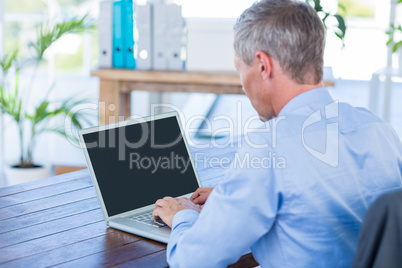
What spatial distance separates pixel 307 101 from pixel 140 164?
560mm

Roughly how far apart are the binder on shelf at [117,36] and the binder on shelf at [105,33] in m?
0.02

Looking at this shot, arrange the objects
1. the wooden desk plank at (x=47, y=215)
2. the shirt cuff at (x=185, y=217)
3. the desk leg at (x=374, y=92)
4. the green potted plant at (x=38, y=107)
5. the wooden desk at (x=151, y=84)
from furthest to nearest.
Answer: the desk leg at (x=374, y=92), the green potted plant at (x=38, y=107), the wooden desk at (x=151, y=84), the wooden desk plank at (x=47, y=215), the shirt cuff at (x=185, y=217)

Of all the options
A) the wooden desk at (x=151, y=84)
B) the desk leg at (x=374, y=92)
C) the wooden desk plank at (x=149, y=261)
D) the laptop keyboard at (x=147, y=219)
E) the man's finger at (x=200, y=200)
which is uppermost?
the wooden desk at (x=151, y=84)

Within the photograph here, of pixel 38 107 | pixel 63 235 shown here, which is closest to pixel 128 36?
pixel 38 107

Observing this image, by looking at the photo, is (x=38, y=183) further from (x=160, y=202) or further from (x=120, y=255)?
(x=120, y=255)

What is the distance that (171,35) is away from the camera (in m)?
3.39

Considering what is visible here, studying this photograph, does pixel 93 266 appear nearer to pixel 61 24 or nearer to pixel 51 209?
pixel 51 209

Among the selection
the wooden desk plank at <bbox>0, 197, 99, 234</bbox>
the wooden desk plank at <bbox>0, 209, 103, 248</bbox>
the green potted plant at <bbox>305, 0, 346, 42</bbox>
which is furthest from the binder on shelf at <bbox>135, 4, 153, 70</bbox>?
the wooden desk plank at <bbox>0, 209, 103, 248</bbox>

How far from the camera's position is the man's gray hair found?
119 cm

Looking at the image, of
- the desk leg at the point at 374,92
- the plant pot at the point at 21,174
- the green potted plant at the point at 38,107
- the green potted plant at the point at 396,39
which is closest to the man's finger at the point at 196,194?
the green potted plant at the point at 38,107

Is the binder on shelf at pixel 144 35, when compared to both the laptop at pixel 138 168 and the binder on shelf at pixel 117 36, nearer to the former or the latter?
the binder on shelf at pixel 117 36

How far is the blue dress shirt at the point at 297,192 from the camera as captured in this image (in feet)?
3.71

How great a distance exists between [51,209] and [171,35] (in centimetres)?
202

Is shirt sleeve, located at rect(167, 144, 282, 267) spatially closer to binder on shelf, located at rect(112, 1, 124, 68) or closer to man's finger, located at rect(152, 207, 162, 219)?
man's finger, located at rect(152, 207, 162, 219)
